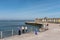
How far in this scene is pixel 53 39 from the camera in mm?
17828

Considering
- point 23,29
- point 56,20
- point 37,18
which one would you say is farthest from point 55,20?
point 23,29

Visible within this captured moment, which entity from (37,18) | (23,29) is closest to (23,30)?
(23,29)

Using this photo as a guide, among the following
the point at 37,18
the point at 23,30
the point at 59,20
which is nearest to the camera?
the point at 23,30

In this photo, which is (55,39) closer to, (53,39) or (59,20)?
(53,39)

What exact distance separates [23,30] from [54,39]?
10350 millimetres

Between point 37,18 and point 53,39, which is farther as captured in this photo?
point 37,18

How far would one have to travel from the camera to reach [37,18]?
9844 cm

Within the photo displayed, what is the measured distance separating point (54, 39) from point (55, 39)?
118 mm

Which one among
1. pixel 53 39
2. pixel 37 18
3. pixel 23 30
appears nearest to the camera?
pixel 53 39

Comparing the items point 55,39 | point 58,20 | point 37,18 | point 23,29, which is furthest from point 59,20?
point 55,39

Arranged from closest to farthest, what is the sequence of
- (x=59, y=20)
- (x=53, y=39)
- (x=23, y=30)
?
(x=53, y=39), (x=23, y=30), (x=59, y=20)

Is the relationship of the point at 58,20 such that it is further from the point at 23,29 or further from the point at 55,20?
the point at 23,29

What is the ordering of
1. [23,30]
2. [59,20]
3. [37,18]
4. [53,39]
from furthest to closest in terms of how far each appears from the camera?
[37,18] → [59,20] → [23,30] → [53,39]

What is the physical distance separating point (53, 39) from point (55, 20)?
68.9 metres
